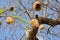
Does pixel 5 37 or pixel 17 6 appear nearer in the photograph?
pixel 17 6

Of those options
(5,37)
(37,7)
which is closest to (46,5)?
(37,7)

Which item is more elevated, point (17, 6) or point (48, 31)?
point (17, 6)

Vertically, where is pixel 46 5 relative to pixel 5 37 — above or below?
above

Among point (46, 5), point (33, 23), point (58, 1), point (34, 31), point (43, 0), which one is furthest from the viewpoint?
point (58, 1)

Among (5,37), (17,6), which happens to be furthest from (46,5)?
(5,37)

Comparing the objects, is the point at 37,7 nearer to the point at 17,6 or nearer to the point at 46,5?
the point at 46,5

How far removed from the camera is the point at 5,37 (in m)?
3.83

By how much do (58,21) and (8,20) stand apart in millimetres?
784

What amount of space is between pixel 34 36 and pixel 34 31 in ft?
0.32

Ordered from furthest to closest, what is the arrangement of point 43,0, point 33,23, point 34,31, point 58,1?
point 58,1
point 43,0
point 34,31
point 33,23

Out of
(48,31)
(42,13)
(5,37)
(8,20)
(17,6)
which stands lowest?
(5,37)

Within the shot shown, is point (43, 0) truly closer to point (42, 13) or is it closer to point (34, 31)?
point (42, 13)

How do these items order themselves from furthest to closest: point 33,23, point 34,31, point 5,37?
1. point 5,37
2. point 34,31
3. point 33,23

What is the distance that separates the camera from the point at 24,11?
2971mm
